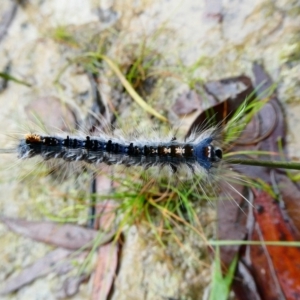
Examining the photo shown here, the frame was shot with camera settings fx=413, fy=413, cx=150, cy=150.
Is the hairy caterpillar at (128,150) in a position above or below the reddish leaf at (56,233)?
above

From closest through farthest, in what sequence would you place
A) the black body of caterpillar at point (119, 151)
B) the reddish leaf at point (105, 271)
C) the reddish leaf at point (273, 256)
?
the black body of caterpillar at point (119, 151) → the reddish leaf at point (273, 256) → the reddish leaf at point (105, 271)

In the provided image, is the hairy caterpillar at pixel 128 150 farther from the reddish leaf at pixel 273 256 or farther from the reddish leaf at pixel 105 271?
the reddish leaf at pixel 105 271

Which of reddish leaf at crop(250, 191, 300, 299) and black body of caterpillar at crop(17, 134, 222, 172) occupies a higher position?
black body of caterpillar at crop(17, 134, 222, 172)

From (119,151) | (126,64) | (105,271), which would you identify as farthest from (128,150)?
(126,64)

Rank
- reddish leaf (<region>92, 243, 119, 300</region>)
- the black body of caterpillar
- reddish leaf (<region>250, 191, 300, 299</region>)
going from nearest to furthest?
1. the black body of caterpillar
2. reddish leaf (<region>250, 191, 300, 299</region>)
3. reddish leaf (<region>92, 243, 119, 300</region>)

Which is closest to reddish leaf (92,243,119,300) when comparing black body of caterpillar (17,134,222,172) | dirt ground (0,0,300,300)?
dirt ground (0,0,300,300)

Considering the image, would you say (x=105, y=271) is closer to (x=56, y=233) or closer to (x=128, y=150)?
(x=56, y=233)

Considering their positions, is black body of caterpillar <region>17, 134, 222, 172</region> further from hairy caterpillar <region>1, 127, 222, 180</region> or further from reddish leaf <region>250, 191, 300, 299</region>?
reddish leaf <region>250, 191, 300, 299</region>

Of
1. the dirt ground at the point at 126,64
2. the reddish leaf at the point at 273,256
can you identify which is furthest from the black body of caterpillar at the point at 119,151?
the reddish leaf at the point at 273,256
